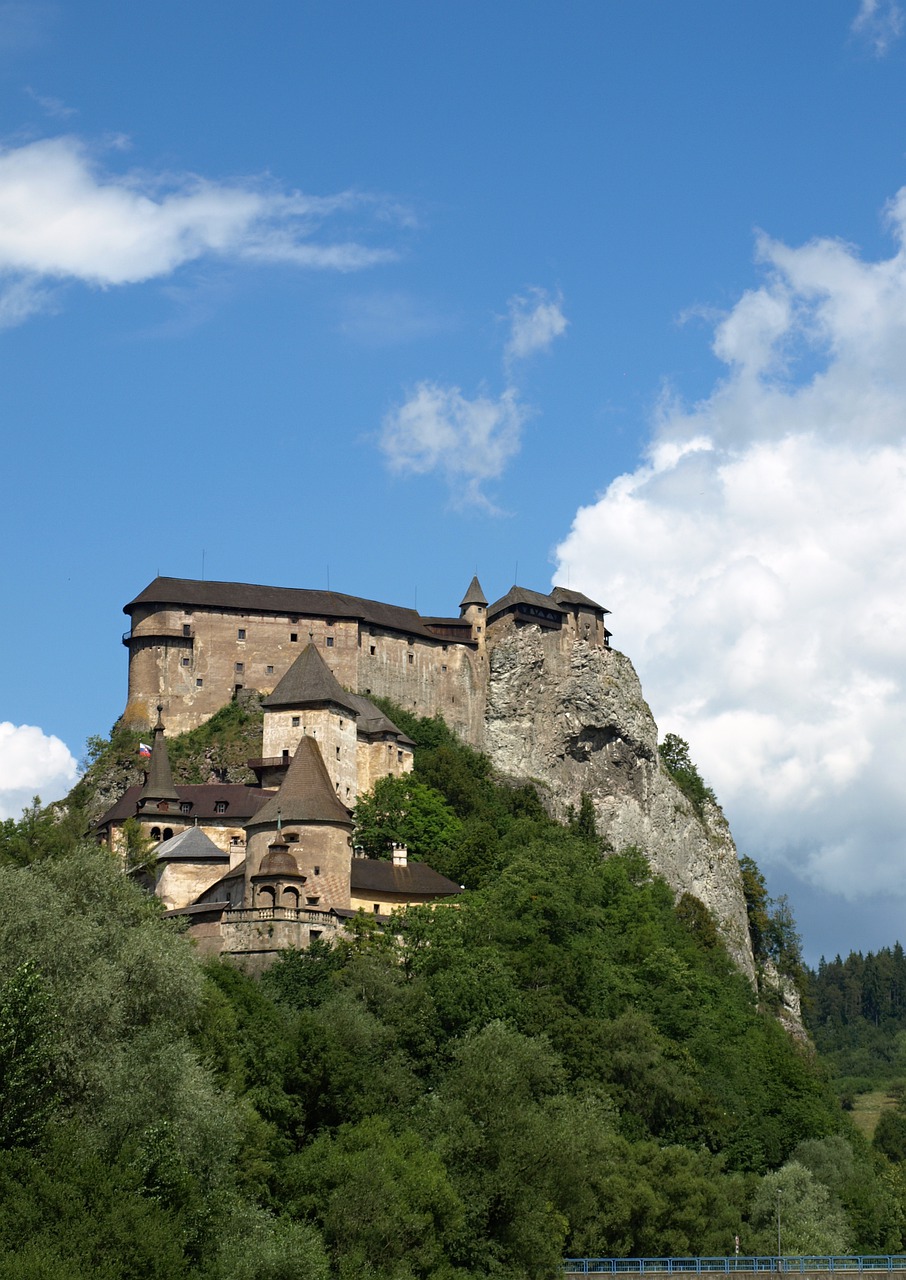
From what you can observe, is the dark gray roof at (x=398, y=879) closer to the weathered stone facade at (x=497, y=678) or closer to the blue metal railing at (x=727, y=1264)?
the blue metal railing at (x=727, y=1264)

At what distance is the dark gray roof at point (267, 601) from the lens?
344ft

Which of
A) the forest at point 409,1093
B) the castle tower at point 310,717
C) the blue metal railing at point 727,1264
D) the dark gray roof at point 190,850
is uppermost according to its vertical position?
the castle tower at point 310,717

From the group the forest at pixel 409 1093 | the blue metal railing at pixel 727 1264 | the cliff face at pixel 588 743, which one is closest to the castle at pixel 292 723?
the cliff face at pixel 588 743

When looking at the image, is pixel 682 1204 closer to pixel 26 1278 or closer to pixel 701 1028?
pixel 701 1028

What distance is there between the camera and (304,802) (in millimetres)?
73125

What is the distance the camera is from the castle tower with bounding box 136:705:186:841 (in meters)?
84.3

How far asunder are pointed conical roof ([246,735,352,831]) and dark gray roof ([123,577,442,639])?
1209 inches

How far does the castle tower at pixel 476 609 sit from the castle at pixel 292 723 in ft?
0.30

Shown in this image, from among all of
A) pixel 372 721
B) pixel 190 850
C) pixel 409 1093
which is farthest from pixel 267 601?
pixel 409 1093

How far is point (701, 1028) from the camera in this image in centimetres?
7381

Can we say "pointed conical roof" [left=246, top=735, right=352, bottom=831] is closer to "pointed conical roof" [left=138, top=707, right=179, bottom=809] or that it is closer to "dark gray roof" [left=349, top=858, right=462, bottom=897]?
"dark gray roof" [left=349, top=858, right=462, bottom=897]

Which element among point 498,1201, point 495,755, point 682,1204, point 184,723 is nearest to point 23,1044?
point 498,1201

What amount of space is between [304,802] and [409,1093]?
777 inches

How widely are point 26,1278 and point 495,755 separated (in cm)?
7855
